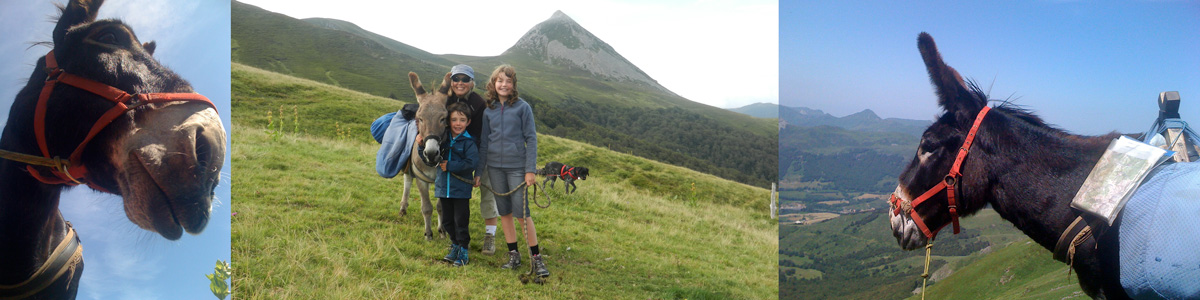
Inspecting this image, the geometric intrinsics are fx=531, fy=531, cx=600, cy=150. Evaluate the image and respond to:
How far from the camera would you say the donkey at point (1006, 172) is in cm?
221

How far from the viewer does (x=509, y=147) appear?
13.2 ft

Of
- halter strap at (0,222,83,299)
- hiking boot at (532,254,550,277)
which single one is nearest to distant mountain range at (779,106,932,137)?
hiking boot at (532,254,550,277)

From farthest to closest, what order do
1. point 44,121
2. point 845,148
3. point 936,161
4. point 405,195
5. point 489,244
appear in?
point 845,148, point 405,195, point 489,244, point 936,161, point 44,121

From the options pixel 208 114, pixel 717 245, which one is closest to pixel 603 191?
pixel 717 245

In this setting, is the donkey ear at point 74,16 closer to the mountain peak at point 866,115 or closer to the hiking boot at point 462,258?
the hiking boot at point 462,258

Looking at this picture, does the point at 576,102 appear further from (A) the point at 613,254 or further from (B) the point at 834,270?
(B) the point at 834,270

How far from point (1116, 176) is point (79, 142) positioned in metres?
4.31

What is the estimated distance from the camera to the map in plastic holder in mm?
2029

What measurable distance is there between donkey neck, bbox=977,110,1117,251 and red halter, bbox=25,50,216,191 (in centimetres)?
384

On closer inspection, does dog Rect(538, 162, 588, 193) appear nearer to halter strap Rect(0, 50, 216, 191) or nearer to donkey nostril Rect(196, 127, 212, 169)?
donkey nostril Rect(196, 127, 212, 169)

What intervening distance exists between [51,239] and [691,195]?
7424 millimetres

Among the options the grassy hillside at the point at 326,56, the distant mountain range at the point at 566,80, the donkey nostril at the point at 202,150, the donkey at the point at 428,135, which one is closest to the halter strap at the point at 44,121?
the donkey nostril at the point at 202,150

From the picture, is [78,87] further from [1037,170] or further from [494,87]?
[1037,170]

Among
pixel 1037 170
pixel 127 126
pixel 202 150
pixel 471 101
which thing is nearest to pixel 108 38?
pixel 127 126
